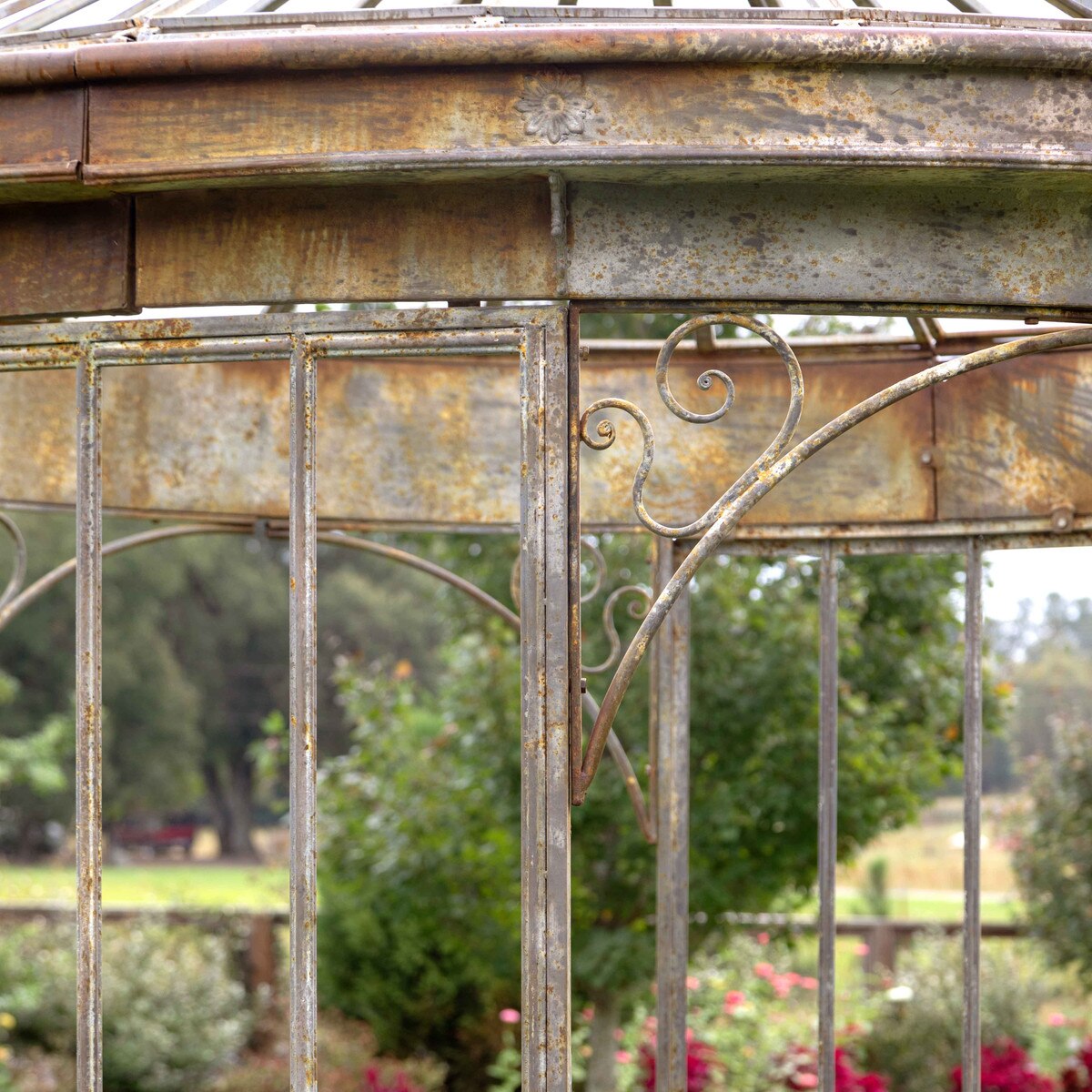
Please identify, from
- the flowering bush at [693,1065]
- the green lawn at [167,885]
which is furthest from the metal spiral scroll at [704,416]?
the green lawn at [167,885]

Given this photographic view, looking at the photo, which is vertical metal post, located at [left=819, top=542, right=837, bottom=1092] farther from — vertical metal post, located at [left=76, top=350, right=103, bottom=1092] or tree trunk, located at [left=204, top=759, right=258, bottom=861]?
tree trunk, located at [left=204, top=759, right=258, bottom=861]

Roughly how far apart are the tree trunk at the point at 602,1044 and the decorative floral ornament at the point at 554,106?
6670 mm

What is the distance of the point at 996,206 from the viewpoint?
222cm

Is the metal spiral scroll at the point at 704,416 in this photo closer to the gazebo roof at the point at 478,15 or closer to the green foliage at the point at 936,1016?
the gazebo roof at the point at 478,15

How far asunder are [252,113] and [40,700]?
19.7 m

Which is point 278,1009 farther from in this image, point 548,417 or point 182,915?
point 548,417

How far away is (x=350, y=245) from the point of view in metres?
2.28

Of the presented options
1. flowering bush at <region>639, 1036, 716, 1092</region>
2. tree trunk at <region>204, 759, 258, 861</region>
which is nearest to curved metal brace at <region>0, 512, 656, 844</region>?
flowering bush at <region>639, 1036, 716, 1092</region>

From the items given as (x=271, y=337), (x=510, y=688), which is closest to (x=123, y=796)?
(x=510, y=688)

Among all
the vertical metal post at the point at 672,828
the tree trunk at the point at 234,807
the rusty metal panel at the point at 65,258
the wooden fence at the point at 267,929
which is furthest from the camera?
the tree trunk at the point at 234,807

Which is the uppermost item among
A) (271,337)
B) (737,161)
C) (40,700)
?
(737,161)

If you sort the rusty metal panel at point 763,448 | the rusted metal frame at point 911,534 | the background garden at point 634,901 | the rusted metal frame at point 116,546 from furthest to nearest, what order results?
the background garden at point 634,901
the rusty metal panel at point 763,448
the rusted metal frame at point 116,546
the rusted metal frame at point 911,534

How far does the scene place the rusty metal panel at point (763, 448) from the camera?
13.8 ft

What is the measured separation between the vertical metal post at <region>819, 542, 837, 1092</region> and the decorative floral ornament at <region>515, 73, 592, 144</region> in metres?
2.20
